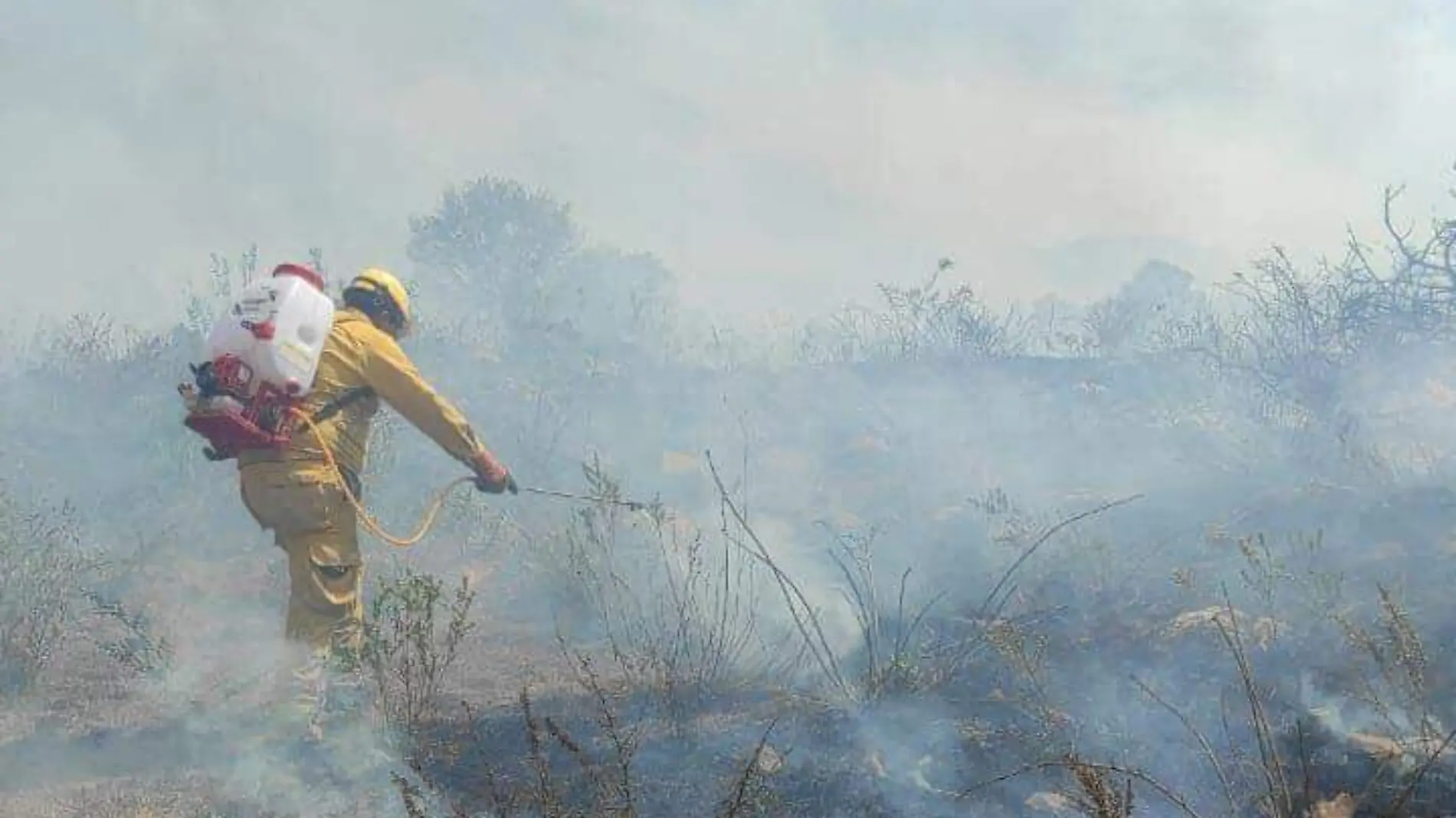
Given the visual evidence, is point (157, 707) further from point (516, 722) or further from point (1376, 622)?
point (1376, 622)

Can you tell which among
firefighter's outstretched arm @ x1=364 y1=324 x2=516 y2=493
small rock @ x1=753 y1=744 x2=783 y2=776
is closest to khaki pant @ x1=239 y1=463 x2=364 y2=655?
firefighter's outstretched arm @ x1=364 y1=324 x2=516 y2=493

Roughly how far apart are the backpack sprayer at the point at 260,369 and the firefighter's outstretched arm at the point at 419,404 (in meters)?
0.25

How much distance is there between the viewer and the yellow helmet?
15.2ft

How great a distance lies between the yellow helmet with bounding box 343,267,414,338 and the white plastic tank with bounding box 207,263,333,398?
0.44m

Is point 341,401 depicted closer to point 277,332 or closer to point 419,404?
point 419,404

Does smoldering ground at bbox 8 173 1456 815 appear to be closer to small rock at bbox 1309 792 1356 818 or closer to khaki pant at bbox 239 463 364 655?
small rock at bbox 1309 792 1356 818

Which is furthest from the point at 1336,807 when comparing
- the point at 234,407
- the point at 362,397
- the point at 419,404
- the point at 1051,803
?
the point at 234,407

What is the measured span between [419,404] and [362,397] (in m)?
0.24

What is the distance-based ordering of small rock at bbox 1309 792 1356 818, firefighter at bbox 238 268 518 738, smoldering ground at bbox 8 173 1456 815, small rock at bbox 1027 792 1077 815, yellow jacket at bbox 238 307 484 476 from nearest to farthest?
small rock at bbox 1309 792 1356 818 < small rock at bbox 1027 792 1077 815 < smoldering ground at bbox 8 173 1456 815 < firefighter at bbox 238 268 518 738 < yellow jacket at bbox 238 307 484 476

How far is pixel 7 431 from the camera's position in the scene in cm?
933

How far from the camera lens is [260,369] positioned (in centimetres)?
402

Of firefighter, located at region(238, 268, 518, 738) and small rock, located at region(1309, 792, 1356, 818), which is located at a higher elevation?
firefighter, located at region(238, 268, 518, 738)

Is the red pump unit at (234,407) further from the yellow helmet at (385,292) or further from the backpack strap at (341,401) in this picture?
the yellow helmet at (385,292)

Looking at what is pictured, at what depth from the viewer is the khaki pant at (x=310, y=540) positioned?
4.15 metres
